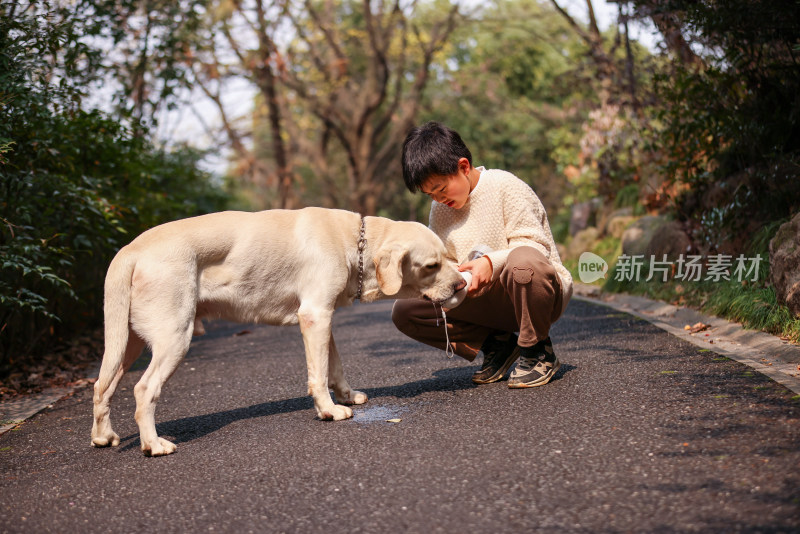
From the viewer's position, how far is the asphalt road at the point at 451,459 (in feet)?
8.93

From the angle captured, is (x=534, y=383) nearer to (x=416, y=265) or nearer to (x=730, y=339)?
(x=416, y=265)

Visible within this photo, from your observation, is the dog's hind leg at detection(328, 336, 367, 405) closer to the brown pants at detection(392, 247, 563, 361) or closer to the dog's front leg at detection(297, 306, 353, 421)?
the dog's front leg at detection(297, 306, 353, 421)

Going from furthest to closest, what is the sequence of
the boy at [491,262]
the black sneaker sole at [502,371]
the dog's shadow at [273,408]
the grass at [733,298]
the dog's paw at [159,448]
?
the grass at [733,298] < the black sneaker sole at [502,371] < the boy at [491,262] < the dog's shadow at [273,408] < the dog's paw at [159,448]

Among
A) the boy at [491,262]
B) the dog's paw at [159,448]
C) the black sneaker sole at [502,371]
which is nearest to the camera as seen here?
the dog's paw at [159,448]

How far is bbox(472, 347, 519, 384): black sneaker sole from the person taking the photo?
4.94 meters

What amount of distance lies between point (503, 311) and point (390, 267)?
0.99 meters

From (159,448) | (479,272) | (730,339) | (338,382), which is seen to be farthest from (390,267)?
(730,339)

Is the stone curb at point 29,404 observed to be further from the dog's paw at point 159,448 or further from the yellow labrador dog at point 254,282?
the dog's paw at point 159,448

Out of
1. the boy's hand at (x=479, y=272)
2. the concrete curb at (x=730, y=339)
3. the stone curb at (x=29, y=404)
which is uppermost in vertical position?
the boy's hand at (x=479, y=272)

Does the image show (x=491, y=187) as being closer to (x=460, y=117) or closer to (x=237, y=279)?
(x=237, y=279)

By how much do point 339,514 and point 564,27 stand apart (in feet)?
88.5

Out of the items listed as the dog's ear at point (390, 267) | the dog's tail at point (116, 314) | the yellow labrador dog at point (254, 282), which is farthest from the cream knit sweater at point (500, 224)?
the dog's tail at point (116, 314)

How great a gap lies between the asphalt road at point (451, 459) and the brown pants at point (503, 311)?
0.33 metres

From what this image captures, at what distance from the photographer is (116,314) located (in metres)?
3.99
